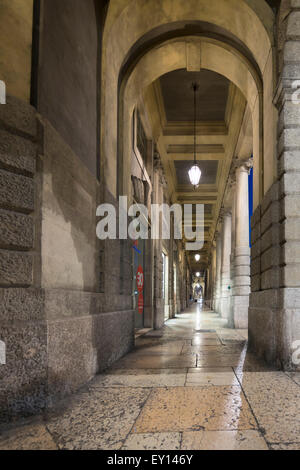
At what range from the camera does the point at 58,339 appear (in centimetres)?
366

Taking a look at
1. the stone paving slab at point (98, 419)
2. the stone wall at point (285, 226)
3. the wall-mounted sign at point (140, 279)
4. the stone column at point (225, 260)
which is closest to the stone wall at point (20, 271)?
the stone paving slab at point (98, 419)

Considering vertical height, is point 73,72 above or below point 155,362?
above

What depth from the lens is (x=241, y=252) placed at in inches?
496

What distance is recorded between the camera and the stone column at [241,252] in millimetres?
12094

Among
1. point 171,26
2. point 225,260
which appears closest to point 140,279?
point 171,26

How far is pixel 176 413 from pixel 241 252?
9.80 metres

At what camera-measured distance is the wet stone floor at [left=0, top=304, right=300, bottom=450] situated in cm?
263

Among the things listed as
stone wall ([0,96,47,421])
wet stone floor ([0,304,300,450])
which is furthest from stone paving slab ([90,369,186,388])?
stone wall ([0,96,47,421])

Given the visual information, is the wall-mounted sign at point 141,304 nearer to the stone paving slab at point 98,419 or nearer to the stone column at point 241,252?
the stone column at point 241,252

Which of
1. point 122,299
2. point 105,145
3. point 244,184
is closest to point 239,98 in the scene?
point 244,184

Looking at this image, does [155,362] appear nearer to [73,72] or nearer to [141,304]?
[73,72]

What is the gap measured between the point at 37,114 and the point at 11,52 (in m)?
0.58

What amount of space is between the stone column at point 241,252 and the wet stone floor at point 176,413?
22.1 ft

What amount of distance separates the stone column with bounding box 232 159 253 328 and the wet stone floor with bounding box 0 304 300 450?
6.75 m
